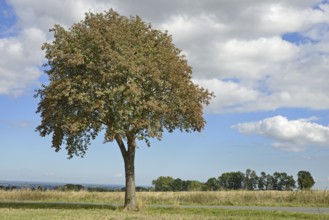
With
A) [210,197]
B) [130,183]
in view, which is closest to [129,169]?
[130,183]

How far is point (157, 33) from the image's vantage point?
31.3 metres

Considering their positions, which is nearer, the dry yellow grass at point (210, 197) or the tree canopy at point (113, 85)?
the tree canopy at point (113, 85)

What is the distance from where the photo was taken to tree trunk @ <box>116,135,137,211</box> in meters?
30.1

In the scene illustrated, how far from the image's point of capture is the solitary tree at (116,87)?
27.2 meters

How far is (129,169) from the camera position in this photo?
31.0 metres

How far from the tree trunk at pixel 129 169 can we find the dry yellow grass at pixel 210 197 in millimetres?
1754

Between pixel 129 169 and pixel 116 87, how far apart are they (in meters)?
6.83

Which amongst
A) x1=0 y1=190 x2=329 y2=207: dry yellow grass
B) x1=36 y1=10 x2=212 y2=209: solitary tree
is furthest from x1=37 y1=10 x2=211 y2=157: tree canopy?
x1=0 y1=190 x2=329 y2=207: dry yellow grass

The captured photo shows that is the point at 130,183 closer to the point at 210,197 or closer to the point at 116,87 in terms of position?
the point at 116,87

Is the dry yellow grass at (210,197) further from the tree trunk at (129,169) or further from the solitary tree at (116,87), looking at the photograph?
the solitary tree at (116,87)

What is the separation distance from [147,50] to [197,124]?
6.47 metres

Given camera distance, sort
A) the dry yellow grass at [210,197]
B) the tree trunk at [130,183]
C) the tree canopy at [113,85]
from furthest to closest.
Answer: the dry yellow grass at [210,197], the tree trunk at [130,183], the tree canopy at [113,85]

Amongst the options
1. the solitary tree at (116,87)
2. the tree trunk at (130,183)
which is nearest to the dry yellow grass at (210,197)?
the tree trunk at (130,183)

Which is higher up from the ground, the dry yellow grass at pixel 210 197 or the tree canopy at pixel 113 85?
the tree canopy at pixel 113 85
